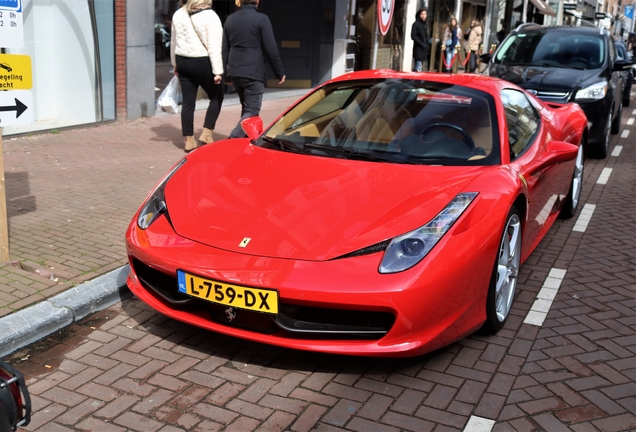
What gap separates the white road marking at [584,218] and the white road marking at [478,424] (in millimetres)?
3726

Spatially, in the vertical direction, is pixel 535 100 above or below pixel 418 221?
above

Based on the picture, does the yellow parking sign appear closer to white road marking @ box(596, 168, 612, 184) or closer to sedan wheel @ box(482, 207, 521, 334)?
sedan wheel @ box(482, 207, 521, 334)

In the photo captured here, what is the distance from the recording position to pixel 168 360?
376cm

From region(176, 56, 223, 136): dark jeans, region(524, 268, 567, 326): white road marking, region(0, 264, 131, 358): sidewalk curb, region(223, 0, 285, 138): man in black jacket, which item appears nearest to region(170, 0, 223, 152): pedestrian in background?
region(176, 56, 223, 136): dark jeans

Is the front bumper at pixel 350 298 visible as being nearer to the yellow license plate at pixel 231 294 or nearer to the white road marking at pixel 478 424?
the yellow license plate at pixel 231 294

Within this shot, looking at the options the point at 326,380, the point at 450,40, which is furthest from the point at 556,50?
the point at 450,40

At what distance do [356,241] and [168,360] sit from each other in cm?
114

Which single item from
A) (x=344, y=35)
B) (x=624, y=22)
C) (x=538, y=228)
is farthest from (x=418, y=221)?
(x=624, y=22)

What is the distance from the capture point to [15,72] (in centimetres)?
463

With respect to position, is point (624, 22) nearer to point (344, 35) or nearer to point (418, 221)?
point (344, 35)

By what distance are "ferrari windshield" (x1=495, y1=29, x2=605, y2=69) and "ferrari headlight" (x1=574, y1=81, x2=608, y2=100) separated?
69cm

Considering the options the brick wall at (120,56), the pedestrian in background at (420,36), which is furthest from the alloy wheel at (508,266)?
the pedestrian in background at (420,36)

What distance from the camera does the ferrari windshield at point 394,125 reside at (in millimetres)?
4465

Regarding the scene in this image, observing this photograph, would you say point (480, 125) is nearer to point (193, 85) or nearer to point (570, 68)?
point (193, 85)
